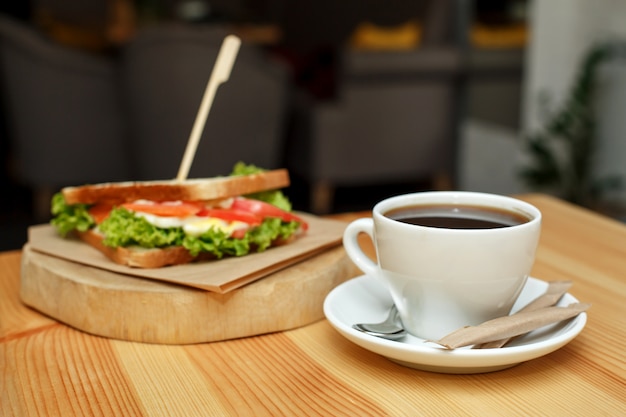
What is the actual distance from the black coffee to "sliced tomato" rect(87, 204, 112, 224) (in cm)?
39

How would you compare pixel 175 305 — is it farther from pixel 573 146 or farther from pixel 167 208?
pixel 573 146

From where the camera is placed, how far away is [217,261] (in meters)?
0.87

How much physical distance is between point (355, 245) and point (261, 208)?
0.19 m

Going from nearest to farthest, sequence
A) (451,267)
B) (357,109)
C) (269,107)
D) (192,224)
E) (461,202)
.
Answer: (451,267), (461,202), (192,224), (269,107), (357,109)

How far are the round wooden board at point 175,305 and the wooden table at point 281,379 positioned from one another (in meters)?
0.01

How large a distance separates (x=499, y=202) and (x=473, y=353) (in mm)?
181

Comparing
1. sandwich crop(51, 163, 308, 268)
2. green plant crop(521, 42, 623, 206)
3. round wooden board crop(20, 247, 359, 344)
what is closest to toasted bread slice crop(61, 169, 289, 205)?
sandwich crop(51, 163, 308, 268)

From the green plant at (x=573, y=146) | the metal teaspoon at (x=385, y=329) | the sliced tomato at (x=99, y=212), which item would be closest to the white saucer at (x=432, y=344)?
the metal teaspoon at (x=385, y=329)

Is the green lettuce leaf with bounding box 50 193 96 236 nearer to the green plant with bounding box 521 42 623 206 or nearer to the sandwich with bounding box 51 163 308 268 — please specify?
the sandwich with bounding box 51 163 308 268

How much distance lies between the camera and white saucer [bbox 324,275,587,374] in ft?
2.10

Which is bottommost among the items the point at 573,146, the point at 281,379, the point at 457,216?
the point at 573,146

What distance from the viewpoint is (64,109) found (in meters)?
4.09

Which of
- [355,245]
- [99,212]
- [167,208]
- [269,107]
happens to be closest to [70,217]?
[99,212]

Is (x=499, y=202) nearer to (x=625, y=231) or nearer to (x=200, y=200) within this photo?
(x=200, y=200)
